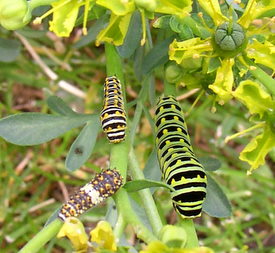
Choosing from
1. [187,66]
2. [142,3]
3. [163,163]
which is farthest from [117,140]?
[142,3]

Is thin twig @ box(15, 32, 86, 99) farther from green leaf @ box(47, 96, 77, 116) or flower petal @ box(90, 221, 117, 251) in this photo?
flower petal @ box(90, 221, 117, 251)

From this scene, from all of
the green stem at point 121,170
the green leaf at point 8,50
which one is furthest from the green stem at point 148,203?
the green leaf at point 8,50

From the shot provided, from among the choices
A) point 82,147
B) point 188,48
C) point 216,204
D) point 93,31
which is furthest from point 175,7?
point 93,31

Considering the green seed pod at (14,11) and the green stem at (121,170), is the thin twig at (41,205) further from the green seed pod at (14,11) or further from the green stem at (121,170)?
the green seed pod at (14,11)

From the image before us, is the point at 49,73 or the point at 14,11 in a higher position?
the point at 14,11

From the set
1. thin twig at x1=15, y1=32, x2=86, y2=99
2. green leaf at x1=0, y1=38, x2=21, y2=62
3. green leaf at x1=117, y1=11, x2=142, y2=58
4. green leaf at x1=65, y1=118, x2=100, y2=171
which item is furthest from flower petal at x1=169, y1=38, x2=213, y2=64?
thin twig at x1=15, y1=32, x2=86, y2=99

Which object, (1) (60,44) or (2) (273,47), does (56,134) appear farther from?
(1) (60,44)

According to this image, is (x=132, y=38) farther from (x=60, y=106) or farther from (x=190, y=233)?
(x=190, y=233)
